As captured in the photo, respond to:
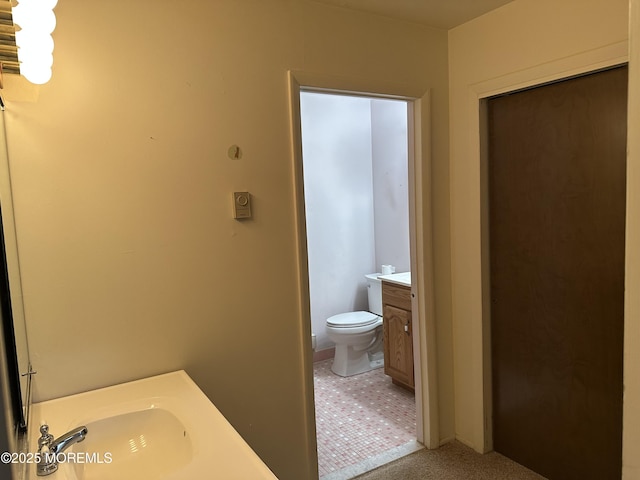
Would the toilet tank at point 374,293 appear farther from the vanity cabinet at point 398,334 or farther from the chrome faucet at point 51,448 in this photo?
the chrome faucet at point 51,448

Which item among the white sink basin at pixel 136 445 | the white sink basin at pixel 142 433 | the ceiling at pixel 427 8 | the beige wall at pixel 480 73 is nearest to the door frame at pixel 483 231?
the beige wall at pixel 480 73

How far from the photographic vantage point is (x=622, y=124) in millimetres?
1880

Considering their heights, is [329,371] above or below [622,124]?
below

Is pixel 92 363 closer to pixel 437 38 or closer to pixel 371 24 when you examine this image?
pixel 371 24

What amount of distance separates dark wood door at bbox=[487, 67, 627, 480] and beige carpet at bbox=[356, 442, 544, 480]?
0.27 feet

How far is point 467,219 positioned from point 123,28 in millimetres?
1856

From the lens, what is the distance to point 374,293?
159 inches

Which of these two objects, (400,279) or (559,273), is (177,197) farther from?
(400,279)

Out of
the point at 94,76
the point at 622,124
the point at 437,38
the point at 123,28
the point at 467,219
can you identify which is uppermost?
the point at 437,38

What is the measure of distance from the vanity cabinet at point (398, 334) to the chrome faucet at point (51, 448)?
2.40m

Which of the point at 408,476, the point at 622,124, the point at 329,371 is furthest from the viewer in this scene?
the point at 329,371

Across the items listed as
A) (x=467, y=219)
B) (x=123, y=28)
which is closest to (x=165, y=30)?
(x=123, y=28)

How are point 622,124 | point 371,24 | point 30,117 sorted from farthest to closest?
point 371,24
point 622,124
point 30,117

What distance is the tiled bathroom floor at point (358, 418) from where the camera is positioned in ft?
8.70
